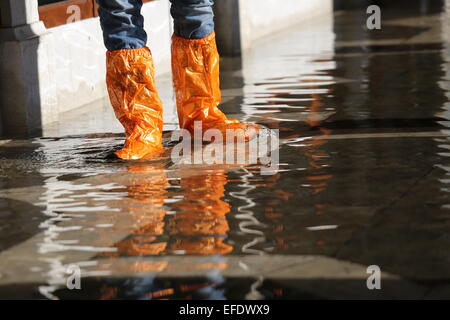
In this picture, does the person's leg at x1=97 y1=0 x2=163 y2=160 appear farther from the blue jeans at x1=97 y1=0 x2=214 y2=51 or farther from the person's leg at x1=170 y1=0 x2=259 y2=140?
the person's leg at x1=170 y1=0 x2=259 y2=140

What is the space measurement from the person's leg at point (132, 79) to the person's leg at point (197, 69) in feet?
0.59

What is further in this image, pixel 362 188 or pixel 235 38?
pixel 235 38

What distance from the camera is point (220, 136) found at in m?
3.75

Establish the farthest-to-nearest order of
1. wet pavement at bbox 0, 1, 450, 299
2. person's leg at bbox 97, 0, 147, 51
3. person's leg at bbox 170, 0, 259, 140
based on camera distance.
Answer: person's leg at bbox 170, 0, 259, 140 → person's leg at bbox 97, 0, 147, 51 → wet pavement at bbox 0, 1, 450, 299

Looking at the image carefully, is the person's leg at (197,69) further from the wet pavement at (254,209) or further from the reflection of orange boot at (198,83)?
the wet pavement at (254,209)

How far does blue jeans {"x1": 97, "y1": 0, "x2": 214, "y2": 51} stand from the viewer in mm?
3539

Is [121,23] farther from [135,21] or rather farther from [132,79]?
[132,79]

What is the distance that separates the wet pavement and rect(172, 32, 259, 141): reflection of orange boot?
7.9 inches

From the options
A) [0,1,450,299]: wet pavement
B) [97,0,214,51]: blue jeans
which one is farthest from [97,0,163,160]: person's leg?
[0,1,450,299]: wet pavement

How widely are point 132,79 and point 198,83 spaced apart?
313 mm

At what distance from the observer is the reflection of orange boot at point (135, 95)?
11.8ft

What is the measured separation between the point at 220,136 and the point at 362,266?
157 cm

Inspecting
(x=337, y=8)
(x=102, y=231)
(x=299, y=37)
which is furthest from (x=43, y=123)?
(x=337, y=8)
